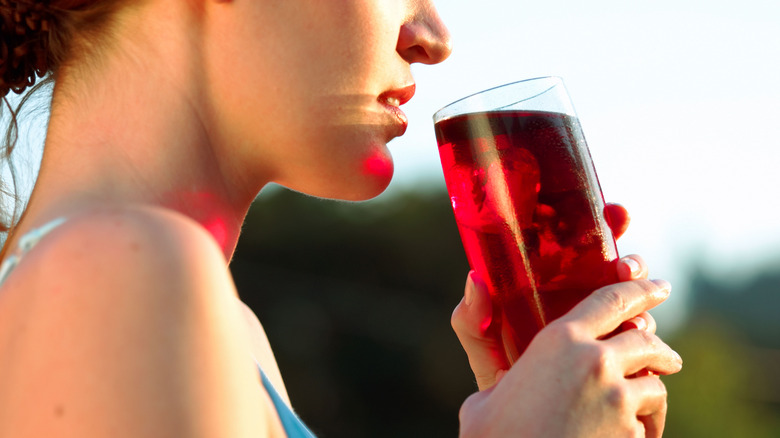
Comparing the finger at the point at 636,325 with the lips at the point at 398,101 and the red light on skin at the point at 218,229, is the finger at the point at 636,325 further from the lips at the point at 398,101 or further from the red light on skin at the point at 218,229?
the red light on skin at the point at 218,229

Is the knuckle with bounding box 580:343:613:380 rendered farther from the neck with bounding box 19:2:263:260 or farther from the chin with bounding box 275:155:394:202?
the neck with bounding box 19:2:263:260

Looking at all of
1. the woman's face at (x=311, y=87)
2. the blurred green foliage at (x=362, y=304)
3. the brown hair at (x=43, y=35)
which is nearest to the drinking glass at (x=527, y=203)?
the woman's face at (x=311, y=87)

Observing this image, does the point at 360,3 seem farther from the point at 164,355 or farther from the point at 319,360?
the point at 319,360

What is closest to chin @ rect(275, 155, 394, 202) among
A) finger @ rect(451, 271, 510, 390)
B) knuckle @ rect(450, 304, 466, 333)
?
finger @ rect(451, 271, 510, 390)

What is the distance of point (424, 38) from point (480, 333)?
0.88 meters

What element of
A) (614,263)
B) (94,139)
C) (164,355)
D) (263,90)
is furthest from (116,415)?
(614,263)

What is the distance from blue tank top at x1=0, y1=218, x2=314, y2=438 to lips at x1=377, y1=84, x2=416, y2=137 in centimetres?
73

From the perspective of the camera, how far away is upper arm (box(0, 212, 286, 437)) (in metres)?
1.26

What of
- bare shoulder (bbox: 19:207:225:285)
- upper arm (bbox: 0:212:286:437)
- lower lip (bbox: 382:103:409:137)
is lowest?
upper arm (bbox: 0:212:286:437)

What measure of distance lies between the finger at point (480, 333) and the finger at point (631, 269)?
37 cm

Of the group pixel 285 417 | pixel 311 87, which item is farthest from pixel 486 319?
pixel 311 87

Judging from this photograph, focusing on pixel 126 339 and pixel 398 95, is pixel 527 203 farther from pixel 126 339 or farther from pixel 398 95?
pixel 126 339

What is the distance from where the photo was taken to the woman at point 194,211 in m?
1.29

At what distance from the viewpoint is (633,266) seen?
7.02 feet
